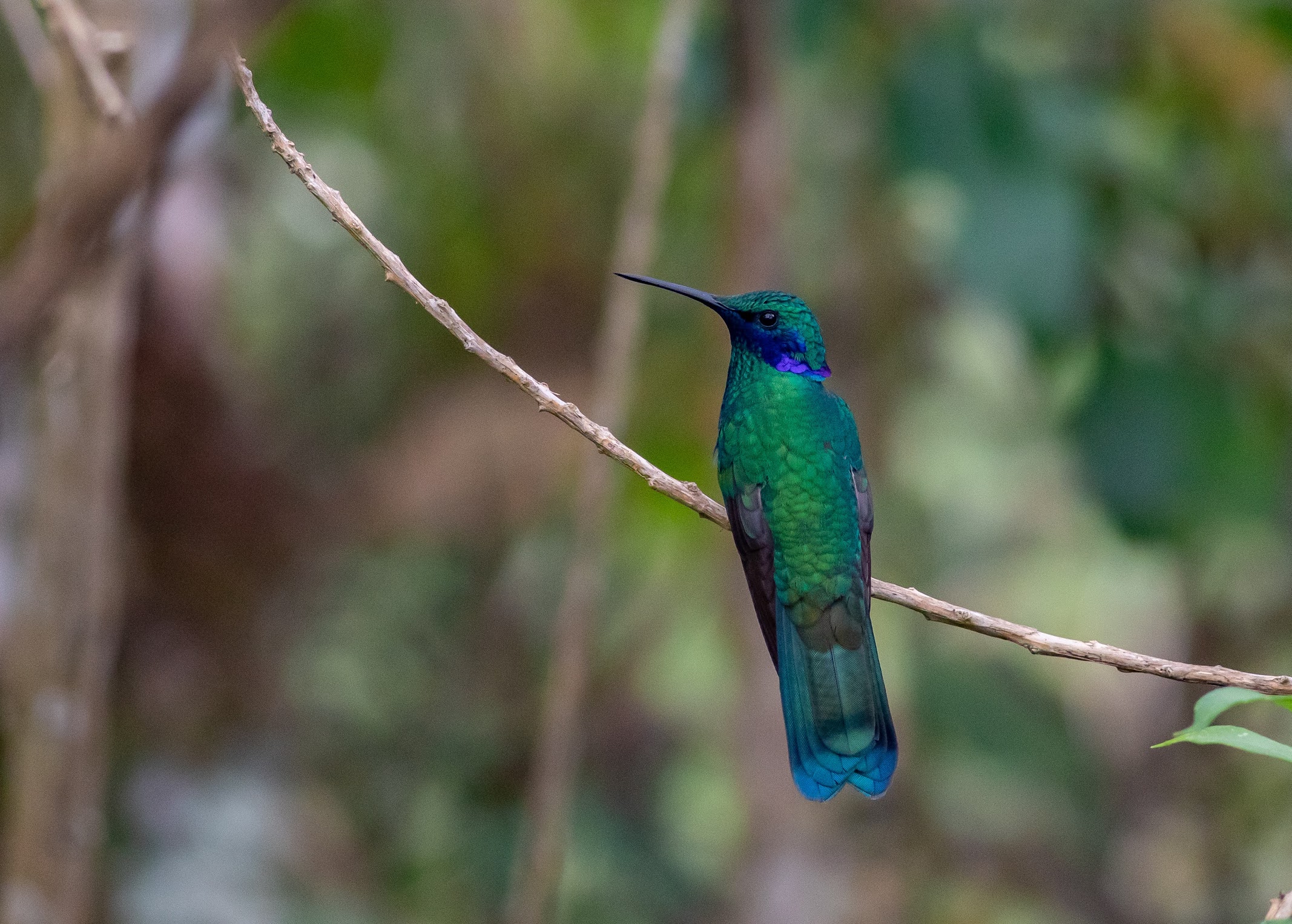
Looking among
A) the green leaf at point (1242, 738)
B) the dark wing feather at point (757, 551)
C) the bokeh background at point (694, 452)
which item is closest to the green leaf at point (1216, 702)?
the green leaf at point (1242, 738)

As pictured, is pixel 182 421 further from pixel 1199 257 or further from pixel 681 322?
pixel 1199 257

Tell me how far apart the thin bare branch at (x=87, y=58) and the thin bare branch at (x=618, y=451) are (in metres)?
0.22

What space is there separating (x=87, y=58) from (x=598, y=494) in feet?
4.26

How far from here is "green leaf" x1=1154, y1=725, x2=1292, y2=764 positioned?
44.4 inches

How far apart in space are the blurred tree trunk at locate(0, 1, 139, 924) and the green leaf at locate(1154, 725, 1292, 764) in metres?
1.65

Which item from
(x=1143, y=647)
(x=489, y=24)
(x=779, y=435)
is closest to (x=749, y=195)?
(x=779, y=435)

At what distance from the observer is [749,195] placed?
10.2ft

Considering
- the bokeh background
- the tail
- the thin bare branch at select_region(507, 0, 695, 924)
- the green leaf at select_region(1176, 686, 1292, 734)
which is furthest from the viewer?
the bokeh background

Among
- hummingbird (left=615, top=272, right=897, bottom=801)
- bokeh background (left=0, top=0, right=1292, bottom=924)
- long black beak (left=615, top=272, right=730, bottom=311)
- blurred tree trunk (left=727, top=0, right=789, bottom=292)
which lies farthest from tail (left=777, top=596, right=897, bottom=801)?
bokeh background (left=0, top=0, right=1292, bottom=924)

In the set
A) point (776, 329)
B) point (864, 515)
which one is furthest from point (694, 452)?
point (864, 515)

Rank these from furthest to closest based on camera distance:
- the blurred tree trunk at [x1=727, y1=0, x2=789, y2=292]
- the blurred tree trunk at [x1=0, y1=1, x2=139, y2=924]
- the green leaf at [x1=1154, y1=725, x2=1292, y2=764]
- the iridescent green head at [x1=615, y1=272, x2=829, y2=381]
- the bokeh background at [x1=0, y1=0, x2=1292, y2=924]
A: the bokeh background at [x1=0, y1=0, x2=1292, y2=924] → the blurred tree trunk at [x1=727, y1=0, x2=789, y2=292] → the blurred tree trunk at [x1=0, y1=1, x2=139, y2=924] → the iridescent green head at [x1=615, y1=272, x2=829, y2=381] → the green leaf at [x1=1154, y1=725, x2=1292, y2=764]

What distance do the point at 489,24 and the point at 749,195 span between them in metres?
1.75

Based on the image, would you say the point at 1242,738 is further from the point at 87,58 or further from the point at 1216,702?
the point at 87,58

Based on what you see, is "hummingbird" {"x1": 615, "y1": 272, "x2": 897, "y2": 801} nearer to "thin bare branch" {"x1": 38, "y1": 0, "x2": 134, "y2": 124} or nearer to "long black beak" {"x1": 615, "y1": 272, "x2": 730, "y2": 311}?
"long black beak" {"x1": 615, "y1": 272, "x2": 730, "y2": 311}
